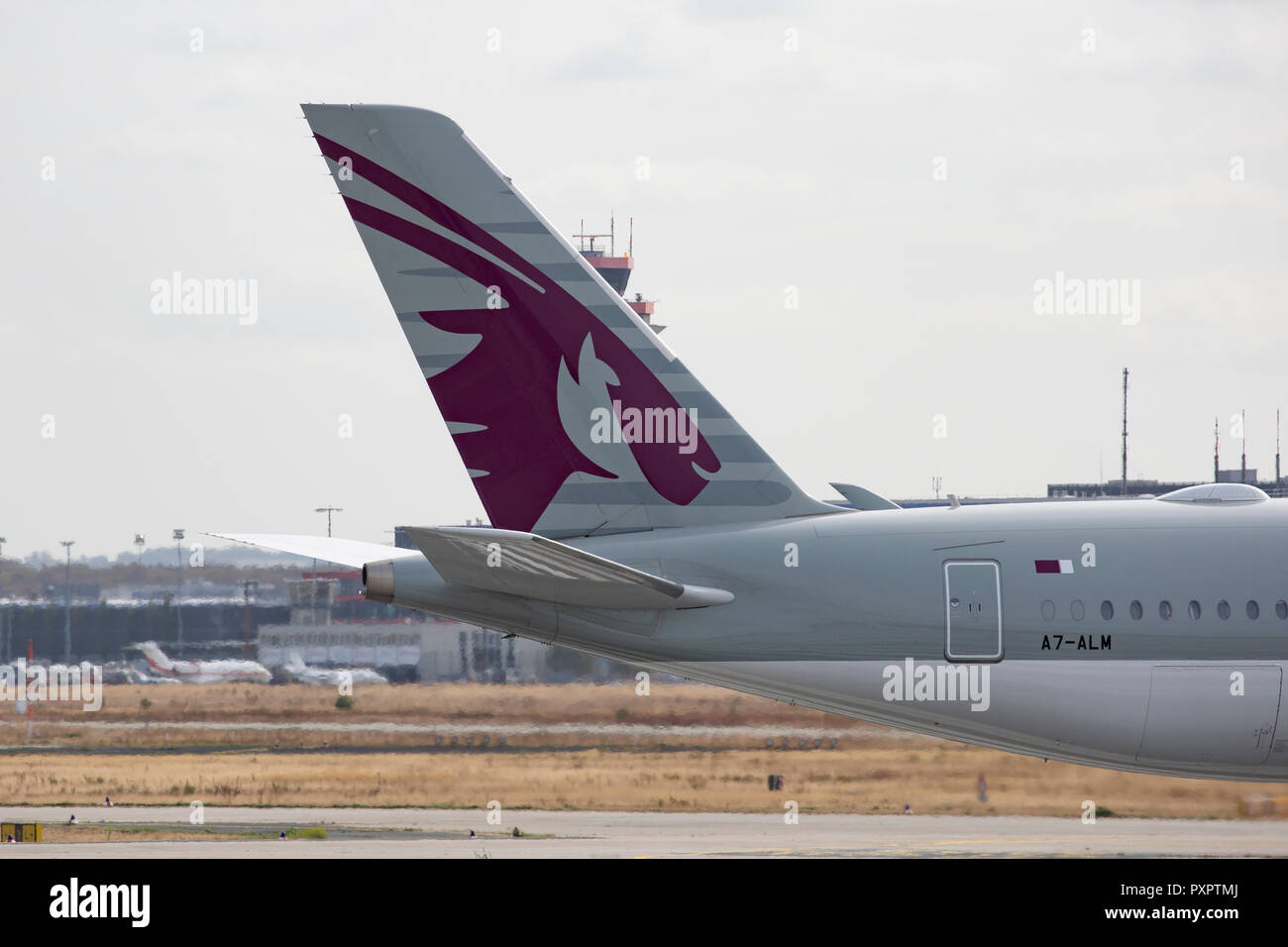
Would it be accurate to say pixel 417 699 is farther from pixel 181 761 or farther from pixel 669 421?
pixel 669 421

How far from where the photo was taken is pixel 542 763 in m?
38.1

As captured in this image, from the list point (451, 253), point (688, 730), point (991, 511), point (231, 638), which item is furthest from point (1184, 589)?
point (231, 638)

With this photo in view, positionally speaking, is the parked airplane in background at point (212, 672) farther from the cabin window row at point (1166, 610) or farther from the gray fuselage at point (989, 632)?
the cabin window row at point (1166, 610)

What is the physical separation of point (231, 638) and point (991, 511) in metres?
37.9

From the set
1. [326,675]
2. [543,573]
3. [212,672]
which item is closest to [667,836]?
[543,573]

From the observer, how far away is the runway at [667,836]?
28.7m

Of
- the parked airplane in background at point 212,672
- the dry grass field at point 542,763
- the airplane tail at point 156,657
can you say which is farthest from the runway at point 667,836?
the airplane tail at point 156,657

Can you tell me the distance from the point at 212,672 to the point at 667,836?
80.5 feet

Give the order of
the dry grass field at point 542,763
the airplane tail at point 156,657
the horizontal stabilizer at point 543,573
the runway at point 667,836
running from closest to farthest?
the horizontal stabilizer at point 543,573, the runway at point 667,836, the dry grass field at point 542,763, the airplane tail at point 156,657

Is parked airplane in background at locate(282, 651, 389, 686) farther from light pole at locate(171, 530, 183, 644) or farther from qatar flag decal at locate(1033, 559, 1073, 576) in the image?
qatar flag decal at locate(1033, 559, 1073, 576)

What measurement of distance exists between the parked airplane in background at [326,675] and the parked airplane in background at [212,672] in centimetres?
82

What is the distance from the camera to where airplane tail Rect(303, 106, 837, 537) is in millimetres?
18219

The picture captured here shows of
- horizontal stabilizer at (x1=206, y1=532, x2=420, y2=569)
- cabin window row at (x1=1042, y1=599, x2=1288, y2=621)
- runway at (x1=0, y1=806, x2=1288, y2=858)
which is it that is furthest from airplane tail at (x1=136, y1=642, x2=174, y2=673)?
cabin window row at (x1=1042, y1=599, x2=1288, y2=621)

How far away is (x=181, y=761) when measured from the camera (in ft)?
138
